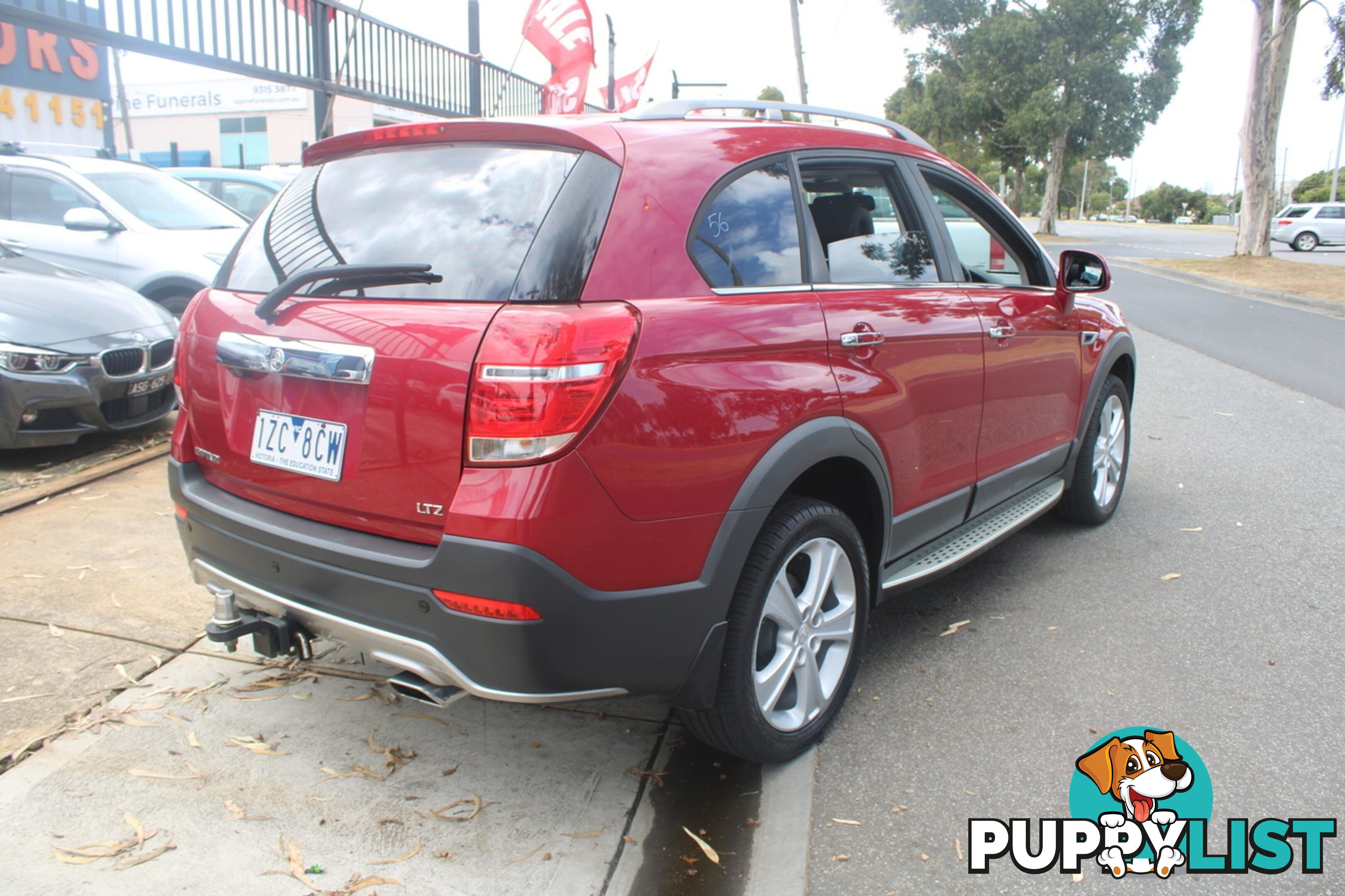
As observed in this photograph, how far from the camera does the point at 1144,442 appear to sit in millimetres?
6738

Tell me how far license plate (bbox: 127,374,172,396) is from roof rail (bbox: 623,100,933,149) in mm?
4146

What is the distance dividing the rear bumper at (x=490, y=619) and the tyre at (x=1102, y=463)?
2884 millimetres

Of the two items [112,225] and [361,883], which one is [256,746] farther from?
[112,225]

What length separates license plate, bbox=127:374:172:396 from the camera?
225 inches

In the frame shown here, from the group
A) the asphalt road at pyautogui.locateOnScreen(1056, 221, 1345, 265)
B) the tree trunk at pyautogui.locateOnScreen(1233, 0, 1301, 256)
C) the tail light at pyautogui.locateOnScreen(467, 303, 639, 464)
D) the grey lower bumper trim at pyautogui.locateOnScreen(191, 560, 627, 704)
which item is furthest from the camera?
the asphalt road at pyautogui.locateOnScreen(1056, 221, 1345, 265)

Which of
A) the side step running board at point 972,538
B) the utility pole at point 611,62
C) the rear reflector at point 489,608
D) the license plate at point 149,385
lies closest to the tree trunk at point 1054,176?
the utility pole at point 611,62

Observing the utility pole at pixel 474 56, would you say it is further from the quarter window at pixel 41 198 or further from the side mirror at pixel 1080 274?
the side mirror at pixel 1080 274

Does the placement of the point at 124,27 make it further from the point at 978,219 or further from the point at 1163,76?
the point at 1163,76

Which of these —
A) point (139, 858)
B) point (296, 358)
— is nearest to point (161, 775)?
point (139, 858)

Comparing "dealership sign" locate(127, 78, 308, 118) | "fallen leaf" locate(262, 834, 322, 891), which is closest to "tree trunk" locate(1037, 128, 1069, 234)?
"dealership sign" locate(127, 78, 308, 118)

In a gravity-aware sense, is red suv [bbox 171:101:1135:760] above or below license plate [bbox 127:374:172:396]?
above

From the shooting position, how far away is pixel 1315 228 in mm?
Answer: 32688

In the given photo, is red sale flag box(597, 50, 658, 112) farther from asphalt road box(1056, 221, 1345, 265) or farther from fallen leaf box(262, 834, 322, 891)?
fallen leaf box(262, 834, 322, 891)

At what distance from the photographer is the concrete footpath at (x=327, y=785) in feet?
7.82
